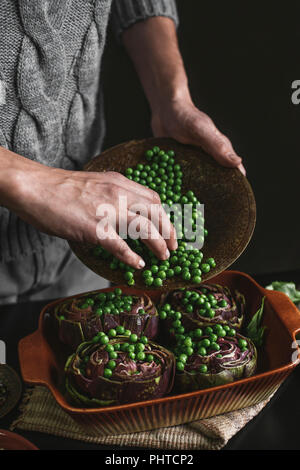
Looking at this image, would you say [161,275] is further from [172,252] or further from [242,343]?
[242,343]

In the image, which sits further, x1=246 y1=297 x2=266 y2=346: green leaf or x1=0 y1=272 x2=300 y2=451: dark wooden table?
x1=246 y1=297 x2=266 y2=346: green leaf

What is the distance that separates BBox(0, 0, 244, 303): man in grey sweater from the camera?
89 cm

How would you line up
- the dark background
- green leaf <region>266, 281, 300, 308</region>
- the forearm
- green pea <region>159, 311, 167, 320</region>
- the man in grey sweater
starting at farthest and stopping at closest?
the dark background < the forearm < green leaf <region>266, 281, 300, 308</region> < green pea <region>159, 311, 167, 320</region> < the man in grey sweater

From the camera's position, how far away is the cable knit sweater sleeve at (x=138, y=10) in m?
1.32

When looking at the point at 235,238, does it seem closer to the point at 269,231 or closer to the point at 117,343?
the point at 117,343

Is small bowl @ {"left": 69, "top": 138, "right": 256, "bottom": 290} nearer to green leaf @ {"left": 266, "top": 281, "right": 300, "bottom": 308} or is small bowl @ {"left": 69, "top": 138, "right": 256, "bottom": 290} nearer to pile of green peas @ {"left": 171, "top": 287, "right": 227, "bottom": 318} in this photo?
pile of green peas @ {"left": 171, "top": 287, "right": 227, "bottom": 318}

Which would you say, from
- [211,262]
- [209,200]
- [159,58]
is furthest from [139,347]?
[159,58]

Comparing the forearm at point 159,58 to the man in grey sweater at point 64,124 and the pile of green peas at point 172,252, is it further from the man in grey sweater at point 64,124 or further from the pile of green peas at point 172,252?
the pile of green peas at point 172,252

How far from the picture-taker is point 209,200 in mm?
1115

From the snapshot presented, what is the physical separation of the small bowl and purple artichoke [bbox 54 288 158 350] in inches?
2.4

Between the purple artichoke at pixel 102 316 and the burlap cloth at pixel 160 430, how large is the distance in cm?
15

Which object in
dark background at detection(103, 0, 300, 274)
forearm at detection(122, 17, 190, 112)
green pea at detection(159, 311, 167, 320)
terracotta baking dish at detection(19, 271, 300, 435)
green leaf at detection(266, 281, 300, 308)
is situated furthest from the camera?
dark background at detection(103, 0, 300, 274)

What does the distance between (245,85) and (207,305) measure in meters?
1.09

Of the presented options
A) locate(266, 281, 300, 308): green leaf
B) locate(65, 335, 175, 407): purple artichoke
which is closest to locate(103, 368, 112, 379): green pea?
locate(65, 335, 175, 407): purple artichoke
